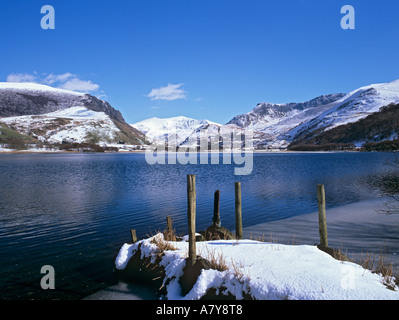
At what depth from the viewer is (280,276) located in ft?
26.6

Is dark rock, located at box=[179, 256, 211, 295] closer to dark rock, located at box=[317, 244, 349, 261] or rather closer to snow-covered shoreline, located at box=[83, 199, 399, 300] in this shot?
snow-covered shoreline, located at box=[83, 199, 399, 300]

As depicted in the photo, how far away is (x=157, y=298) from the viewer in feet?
30.7

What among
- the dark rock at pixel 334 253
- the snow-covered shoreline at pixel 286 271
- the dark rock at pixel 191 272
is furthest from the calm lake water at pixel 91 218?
the dark rock at pixel 334 253

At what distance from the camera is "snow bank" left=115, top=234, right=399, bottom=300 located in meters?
7.23

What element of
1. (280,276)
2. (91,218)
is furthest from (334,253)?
(91,218)

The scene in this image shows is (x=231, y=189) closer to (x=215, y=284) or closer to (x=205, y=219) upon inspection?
(x=205, y=219)

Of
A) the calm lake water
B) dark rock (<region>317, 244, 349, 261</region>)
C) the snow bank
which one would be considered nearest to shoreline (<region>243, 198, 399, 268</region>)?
dark rock (<region>317, 244, 349, 261</region>)

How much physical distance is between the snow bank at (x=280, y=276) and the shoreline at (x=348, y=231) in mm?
3863

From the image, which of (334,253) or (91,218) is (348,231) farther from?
(91,218)

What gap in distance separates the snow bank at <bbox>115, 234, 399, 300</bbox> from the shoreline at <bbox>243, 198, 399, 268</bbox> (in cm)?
386

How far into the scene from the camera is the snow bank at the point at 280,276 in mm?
7234
